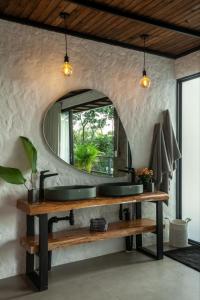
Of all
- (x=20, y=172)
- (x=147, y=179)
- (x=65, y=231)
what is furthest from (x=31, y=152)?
(x=147, y=179)

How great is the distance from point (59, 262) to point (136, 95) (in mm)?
2293

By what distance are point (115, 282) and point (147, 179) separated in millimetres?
1299

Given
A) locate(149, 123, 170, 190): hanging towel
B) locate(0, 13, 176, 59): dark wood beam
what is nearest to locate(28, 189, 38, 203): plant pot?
locate(149, 123, 170, 190): hanging towel

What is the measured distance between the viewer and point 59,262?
3.40 metres

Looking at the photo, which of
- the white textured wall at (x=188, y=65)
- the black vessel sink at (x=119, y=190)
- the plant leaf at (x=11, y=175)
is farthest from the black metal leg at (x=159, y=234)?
the white textured wall at (x=188, y=65)

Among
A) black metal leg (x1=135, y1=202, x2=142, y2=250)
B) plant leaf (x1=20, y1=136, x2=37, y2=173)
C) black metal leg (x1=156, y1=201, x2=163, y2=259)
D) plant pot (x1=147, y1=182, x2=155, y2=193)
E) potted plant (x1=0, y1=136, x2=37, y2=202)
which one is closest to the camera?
potted plant (x1=0, y1=136, x2=37, y2=202)

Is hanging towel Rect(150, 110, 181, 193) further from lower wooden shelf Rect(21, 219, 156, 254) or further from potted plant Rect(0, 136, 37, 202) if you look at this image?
potted plant Rect(0, 136, 37, 202)

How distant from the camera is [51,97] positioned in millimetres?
3348

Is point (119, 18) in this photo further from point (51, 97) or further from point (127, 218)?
point (127, 218)

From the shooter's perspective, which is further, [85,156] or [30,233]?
[85,156]

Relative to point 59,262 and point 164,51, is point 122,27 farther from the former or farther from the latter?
point 59,262

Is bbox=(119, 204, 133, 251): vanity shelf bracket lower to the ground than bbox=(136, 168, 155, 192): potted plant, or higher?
lower

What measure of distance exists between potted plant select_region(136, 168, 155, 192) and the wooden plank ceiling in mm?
1651

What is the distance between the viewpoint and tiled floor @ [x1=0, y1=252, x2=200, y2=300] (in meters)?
2.69
